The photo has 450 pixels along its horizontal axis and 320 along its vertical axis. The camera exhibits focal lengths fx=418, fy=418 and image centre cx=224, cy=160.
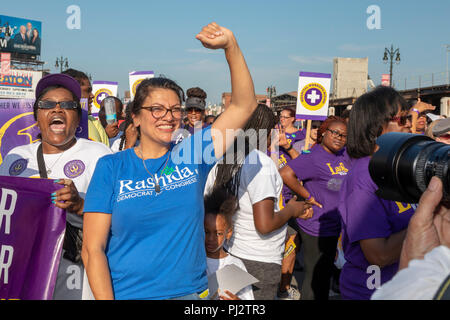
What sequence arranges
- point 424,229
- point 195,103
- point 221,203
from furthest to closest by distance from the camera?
1. point 195,103
2. point 221,203
3. point 424,229

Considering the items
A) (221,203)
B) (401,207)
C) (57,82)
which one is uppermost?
(57,82)

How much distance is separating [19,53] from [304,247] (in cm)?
5438

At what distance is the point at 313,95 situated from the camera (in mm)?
6992

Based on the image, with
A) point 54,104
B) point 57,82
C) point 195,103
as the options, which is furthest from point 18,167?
point 195,103

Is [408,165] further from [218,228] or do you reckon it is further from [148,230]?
[218,228]

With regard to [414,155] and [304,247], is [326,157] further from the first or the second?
[414,155]

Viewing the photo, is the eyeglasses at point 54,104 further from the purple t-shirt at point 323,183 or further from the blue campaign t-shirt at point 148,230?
the purple t-shirt at point 323,183

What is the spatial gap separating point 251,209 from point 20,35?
180 ft

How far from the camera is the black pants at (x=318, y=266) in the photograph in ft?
13.0

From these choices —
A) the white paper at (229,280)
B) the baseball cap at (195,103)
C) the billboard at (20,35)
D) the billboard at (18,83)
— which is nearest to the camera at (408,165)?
the white paper at (229,280)

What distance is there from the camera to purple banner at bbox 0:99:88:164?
3.01m

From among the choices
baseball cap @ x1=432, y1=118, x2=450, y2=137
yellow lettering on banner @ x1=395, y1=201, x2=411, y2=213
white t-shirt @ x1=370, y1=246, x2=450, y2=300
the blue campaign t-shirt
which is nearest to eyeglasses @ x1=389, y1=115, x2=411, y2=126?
baseball cap @ x1=432, y1=118, x2=450, y2=137

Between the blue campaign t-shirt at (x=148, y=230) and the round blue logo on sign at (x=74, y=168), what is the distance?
565 mm

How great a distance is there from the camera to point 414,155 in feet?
4.56
